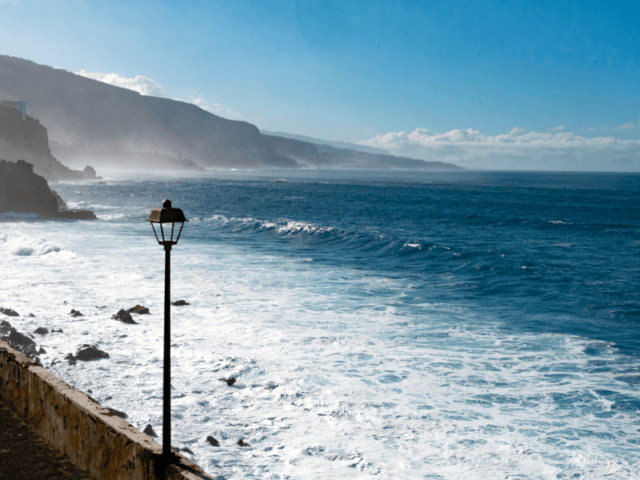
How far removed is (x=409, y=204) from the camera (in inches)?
2302

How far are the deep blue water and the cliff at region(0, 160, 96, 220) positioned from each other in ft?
17.7

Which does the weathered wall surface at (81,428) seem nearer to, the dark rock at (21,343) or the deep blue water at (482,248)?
the dark rock at (21,343)

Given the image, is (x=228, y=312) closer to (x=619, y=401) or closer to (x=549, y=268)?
(x=619, y=401)

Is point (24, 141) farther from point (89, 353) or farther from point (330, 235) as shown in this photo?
point (89, 353)

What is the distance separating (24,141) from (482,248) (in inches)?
2943

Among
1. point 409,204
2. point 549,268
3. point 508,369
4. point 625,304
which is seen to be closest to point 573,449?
point 508,369

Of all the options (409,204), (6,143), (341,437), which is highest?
(6,143)

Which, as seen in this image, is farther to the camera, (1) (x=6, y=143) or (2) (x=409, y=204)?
(1) (x=6, y=143)

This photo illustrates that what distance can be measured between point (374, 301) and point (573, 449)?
957 centimetres

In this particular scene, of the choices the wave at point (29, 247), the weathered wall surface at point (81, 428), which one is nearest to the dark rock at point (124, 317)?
the weathered wall surface at point (81, 428)

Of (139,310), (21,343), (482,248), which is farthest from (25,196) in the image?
(482,248)

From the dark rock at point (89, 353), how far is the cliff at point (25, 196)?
29431 millimetres

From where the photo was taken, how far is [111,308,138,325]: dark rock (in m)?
13.5

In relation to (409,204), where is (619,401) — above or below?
below
